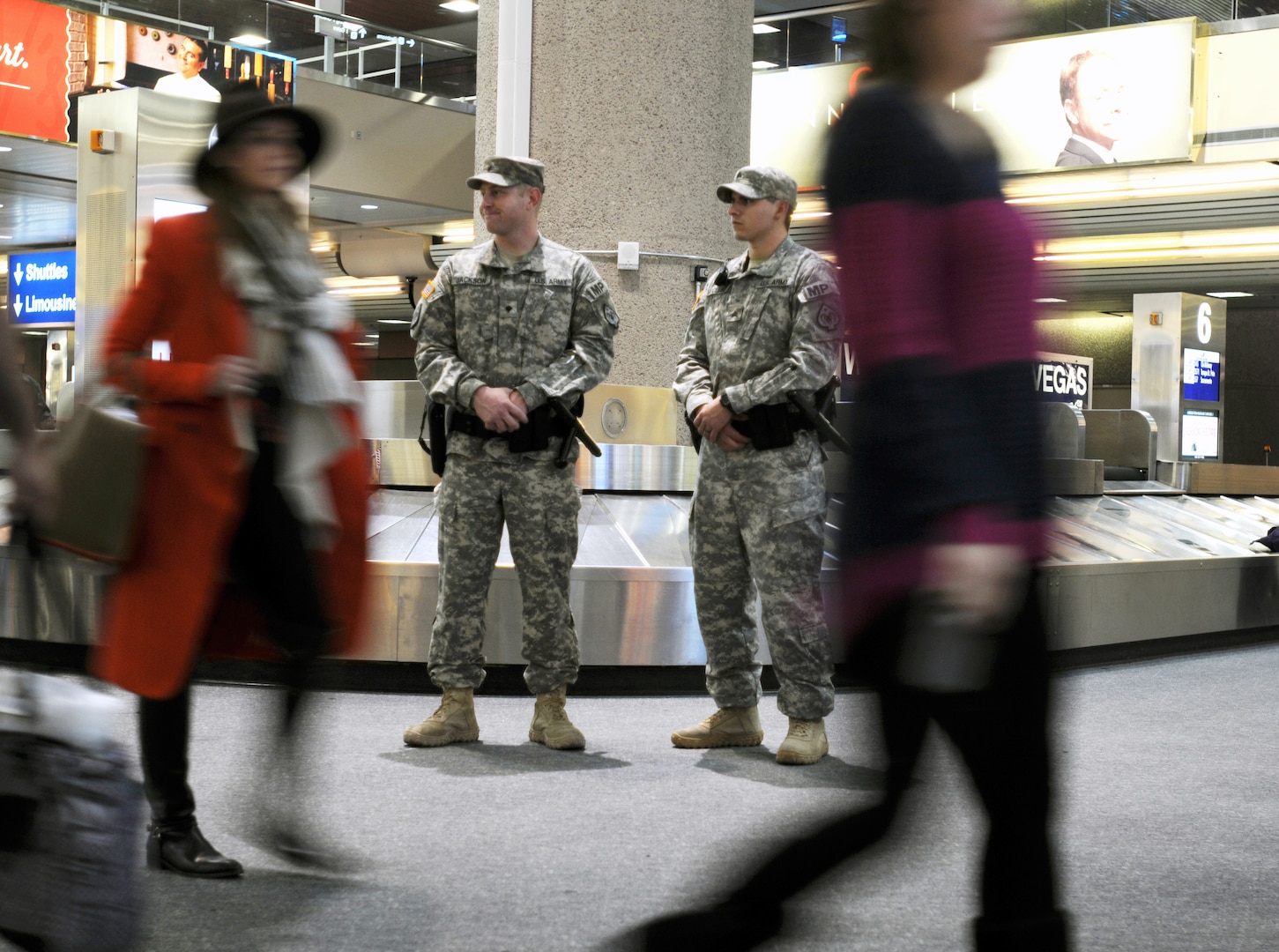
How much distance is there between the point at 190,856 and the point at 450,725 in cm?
145

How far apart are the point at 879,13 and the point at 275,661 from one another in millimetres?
1627

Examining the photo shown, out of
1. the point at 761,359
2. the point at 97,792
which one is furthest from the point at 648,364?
the point at 97,792

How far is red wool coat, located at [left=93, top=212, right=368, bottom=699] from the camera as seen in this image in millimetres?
2336

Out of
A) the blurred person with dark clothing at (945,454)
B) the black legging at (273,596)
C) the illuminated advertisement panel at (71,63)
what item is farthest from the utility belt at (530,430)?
the illuminated advertisement panel at (71,63)

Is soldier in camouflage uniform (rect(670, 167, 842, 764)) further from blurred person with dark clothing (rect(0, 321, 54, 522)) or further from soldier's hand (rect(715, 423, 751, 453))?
blurred person with dark clothing (rect(0, 321, 54, 522))

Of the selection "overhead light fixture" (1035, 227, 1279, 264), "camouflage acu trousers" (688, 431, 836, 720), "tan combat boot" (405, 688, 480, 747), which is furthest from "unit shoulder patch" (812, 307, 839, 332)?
"overhead light fixture" (1035, 227, 1279, 264)

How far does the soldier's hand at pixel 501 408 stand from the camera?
12.6 ft

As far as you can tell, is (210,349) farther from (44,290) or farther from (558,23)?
(44,290)

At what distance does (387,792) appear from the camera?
3.43m

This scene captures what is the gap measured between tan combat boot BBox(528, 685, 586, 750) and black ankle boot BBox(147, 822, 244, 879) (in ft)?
4.83

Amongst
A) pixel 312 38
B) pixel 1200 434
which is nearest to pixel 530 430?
pixel 312 38

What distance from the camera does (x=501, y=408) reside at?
384cm

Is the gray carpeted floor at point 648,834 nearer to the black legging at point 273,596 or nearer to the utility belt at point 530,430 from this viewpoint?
the black legging at point 273,596

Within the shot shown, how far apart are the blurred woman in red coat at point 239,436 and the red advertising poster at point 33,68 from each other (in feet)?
31.3
